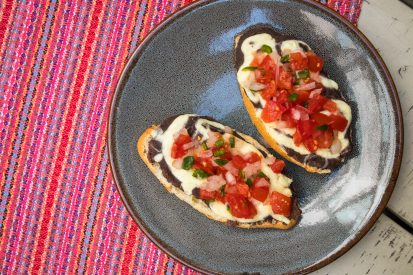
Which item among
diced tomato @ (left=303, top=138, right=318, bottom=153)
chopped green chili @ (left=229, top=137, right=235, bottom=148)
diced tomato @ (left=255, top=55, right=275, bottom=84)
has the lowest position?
chopped green chili @ (left=229, top=137, right=235, bottom=148)

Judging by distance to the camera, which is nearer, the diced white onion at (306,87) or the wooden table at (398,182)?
the diced white onion at (306,87)

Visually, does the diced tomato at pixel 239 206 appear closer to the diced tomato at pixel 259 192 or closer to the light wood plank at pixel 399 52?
the diced tomato at pixel 259 192

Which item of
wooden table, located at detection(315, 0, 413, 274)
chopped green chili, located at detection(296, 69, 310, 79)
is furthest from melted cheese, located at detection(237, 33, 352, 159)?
wooden table, located at detection(315, 0, 413, 274)

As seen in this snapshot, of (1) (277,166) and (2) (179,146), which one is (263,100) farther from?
(2) (179,146)

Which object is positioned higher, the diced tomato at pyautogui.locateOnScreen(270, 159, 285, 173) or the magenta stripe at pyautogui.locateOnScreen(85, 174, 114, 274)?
the diced tomato at pyautogui.locateOnScreen(270, 159, 285, 173)

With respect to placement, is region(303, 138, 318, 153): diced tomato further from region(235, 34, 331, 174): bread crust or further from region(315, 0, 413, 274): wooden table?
region(315, 0, 413, 274): wooden table

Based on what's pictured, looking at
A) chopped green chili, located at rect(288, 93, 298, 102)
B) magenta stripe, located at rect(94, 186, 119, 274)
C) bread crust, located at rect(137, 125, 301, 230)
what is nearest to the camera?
chopped green chili, located at rect(288, 93, 298, 102)

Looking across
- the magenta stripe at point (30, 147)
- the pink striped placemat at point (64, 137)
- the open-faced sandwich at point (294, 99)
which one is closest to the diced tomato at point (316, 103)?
the open-faced sandwich at point (294, 99)
